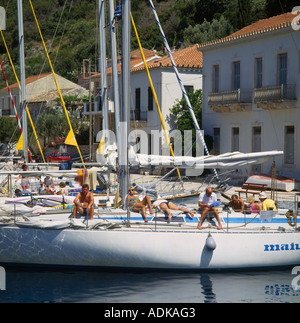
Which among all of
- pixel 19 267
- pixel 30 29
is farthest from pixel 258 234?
pixel 30 29

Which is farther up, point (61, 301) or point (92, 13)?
point (92, 13)

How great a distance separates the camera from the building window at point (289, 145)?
27891 mm

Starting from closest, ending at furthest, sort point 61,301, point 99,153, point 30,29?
point 61,301 → point 99,153 → point 30,29

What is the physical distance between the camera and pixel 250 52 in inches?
1192

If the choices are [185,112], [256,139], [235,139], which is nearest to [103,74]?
[256,139]

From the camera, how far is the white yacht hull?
Result: 1409 centimetres

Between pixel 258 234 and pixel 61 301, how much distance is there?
17.0 feet

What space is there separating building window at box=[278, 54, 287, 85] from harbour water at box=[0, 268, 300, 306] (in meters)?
15.3

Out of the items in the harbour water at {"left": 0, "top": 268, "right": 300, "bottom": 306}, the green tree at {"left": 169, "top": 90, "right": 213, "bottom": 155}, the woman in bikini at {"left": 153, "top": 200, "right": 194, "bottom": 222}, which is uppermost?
the green tree at {"left": 169, "top": 90, "right": 213, "bottom": 155}

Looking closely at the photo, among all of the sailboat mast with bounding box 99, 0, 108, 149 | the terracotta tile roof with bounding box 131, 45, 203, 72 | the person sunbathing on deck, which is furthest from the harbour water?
the terracotta tile roof with bounding box 131, 45, 203, 72

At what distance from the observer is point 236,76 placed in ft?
104

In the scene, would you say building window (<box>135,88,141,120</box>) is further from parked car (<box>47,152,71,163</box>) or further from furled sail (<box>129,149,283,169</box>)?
furled sail (<box>129,149,283,169</box>)
